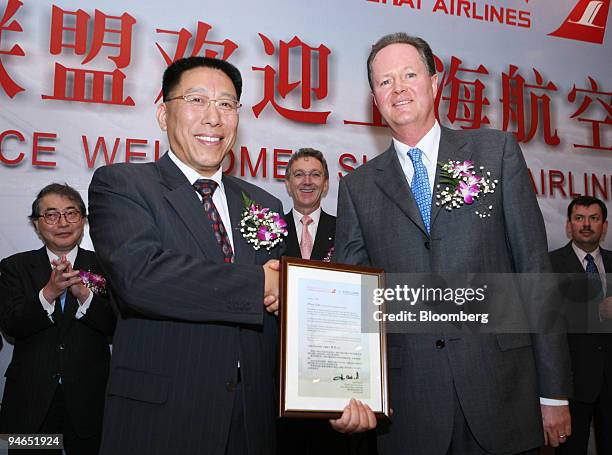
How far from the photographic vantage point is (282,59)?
4.58m

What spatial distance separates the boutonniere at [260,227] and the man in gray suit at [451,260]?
0.91ft

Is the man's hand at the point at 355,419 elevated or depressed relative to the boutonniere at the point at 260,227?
depressed

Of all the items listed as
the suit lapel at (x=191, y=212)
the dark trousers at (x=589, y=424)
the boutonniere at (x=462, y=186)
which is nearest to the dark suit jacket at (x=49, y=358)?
the suit lapel at (x=191, y=212)

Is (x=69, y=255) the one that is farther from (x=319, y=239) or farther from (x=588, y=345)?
(x=588, y=345)

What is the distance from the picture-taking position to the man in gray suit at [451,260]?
1916 millimetres

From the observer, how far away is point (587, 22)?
538 cm

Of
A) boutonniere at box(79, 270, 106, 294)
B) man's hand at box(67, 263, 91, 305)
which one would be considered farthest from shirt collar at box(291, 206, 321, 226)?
man's hand at box(67, 263, 91, 305)

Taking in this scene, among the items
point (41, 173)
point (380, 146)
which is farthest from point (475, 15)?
point (41, 173)

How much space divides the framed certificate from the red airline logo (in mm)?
4178

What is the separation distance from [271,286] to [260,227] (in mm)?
228

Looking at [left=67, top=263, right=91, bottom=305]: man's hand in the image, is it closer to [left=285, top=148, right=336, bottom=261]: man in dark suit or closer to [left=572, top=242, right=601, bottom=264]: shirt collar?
[left=285, top=148, right=336, bottom=261]: man in dark suit

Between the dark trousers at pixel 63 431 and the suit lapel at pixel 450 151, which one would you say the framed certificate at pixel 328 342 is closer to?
the suit lapel at pixel 450 151

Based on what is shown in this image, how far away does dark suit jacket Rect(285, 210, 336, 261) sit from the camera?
4004mm

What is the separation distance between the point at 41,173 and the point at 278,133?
1571 millimetres
